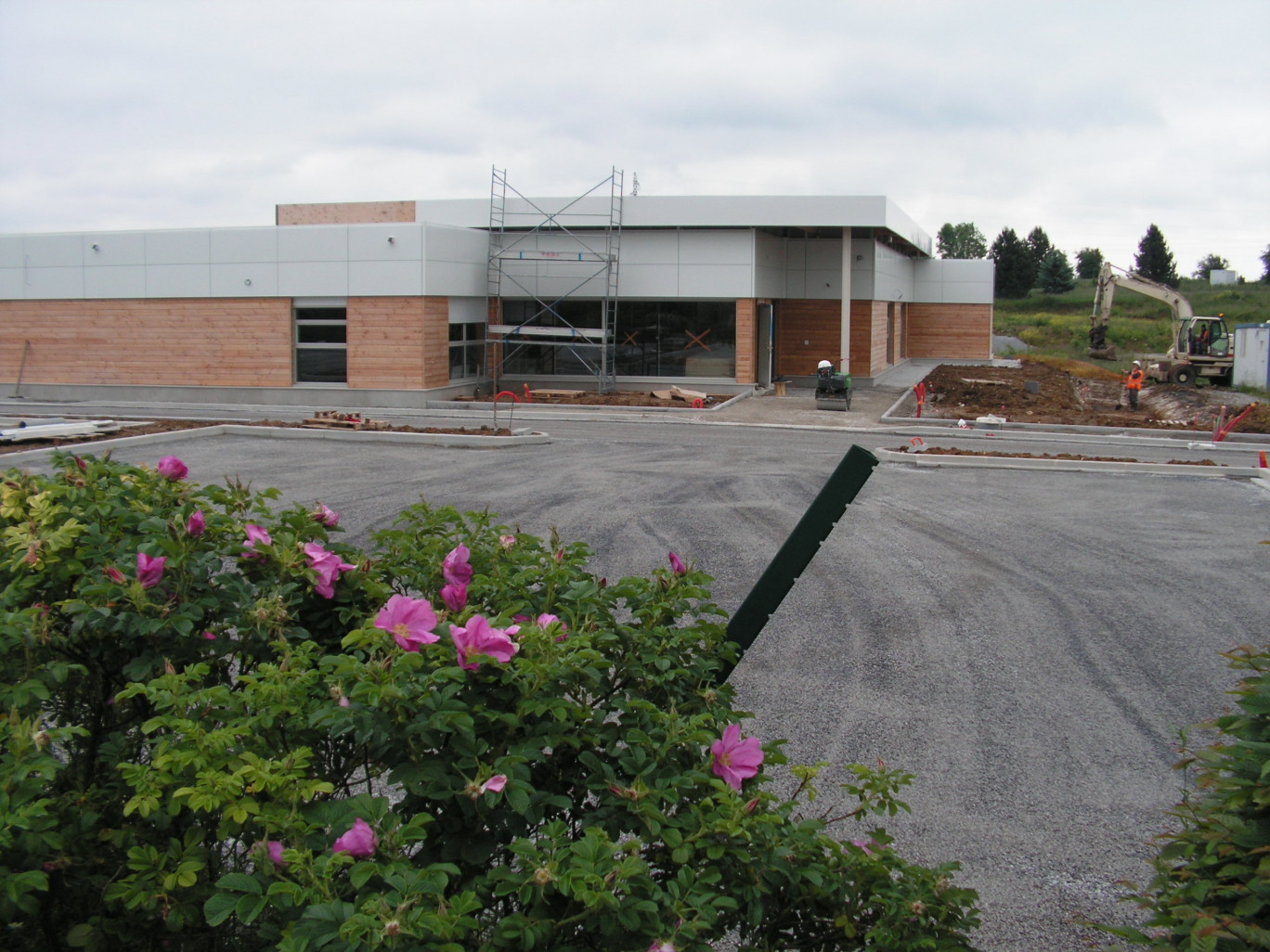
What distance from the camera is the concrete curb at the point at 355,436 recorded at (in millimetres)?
21016

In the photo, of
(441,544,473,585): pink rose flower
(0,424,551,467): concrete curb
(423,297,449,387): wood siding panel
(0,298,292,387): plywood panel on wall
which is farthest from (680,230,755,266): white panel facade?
(441,544,473,585): pink rose flower

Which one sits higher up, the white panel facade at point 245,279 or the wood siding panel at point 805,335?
the white panel facade at point 245,279

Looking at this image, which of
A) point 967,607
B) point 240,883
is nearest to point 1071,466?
point 967,607

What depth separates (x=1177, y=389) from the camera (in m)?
35.1

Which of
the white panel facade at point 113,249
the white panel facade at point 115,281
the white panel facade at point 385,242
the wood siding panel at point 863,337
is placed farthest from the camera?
the wood siding panel at point 863,337

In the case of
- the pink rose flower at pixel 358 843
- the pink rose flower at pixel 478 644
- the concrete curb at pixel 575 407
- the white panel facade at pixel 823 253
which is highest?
the white panel facade at pixel 823 253

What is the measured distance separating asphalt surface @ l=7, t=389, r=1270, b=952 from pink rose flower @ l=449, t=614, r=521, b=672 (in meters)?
0.94

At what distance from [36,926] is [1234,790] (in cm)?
326

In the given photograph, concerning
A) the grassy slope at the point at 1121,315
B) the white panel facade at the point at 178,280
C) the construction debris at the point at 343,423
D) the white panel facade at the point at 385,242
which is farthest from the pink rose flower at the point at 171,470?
the grassy slope at the point at 1121,315

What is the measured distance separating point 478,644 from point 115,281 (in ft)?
104

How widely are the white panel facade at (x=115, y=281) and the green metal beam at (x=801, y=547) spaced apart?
3068 cm

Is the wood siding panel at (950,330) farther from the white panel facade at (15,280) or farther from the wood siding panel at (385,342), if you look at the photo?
the white panel facade at (15,280)

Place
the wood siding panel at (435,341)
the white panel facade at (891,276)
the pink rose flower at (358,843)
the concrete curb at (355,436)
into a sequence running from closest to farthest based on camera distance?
the pink rose flower at (358,843) < the concrete curb at (355,436) < the wood siding panel at (435,341) < the white panel facade at (891,276)

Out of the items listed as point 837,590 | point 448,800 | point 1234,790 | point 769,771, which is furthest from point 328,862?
point 837,590
